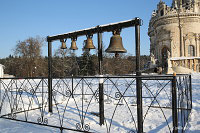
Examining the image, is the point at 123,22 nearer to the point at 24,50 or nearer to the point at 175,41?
the point at 175,41

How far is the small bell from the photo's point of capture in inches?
147

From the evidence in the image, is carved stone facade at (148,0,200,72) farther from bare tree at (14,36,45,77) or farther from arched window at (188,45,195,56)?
bare tree at (14,36,45,77)

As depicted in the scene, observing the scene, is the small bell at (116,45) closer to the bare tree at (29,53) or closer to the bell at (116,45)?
the bell at (116,45)

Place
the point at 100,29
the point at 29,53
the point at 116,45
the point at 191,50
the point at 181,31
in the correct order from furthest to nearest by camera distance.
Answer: the point at 29,53 → the point at 191,50 → the point at 181,31 → the point at 100,29 → the point at 116,45

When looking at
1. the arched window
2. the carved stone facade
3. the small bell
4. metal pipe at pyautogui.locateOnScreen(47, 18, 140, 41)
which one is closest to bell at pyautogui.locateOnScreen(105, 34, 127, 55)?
the small bell

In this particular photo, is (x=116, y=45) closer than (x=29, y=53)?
Yes

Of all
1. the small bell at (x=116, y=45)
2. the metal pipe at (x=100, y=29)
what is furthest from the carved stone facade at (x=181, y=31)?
the small bell at (x=116, y=45)

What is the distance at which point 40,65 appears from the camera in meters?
33.6

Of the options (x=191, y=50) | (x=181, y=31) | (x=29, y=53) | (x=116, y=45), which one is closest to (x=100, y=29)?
(x=116, y=45)

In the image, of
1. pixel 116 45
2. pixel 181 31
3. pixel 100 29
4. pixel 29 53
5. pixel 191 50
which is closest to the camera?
pixel 116 45

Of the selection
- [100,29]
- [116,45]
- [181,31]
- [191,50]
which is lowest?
[116,45]

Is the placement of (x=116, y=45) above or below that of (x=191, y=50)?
below

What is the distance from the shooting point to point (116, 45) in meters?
3.76

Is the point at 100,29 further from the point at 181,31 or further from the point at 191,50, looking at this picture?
the point at 191,50
